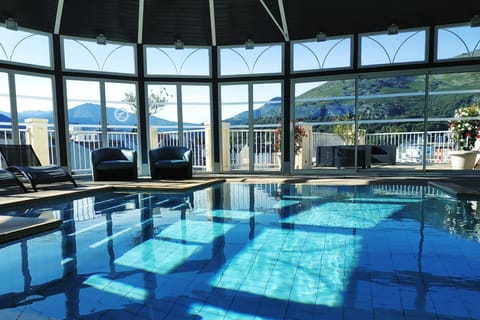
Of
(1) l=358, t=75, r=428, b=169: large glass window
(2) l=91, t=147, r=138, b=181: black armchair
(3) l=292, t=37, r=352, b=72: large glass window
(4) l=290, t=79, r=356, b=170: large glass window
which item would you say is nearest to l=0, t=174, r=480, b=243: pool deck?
(2) l=91, t=147, r=138, b=181: black armchair

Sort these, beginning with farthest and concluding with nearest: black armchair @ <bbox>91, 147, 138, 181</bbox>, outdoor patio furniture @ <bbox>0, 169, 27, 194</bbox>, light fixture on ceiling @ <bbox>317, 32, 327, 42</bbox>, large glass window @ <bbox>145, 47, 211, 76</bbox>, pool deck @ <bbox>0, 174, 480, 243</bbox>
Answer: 1. large glass window @ <bbox>145, 47, 211, 76</bbox>
2. light fixture on ceiling @ <bbox>317, 32, 327, 42</bbox>
3. black armchair @ <bbox>91, 147, 138, 181</bbox>
4. outdoor patio furniture @ <bbox>0, 169, 27, 194</bbox>
5. pool deck @ <bbox>0, 174, 480, 243</bbox>

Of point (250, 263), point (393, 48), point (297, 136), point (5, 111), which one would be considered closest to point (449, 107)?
point (393, 48)

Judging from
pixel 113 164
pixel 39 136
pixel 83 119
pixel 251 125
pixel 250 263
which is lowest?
pixel 250 263

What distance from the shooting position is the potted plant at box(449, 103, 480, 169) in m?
7.84

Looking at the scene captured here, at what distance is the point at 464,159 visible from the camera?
8.00m

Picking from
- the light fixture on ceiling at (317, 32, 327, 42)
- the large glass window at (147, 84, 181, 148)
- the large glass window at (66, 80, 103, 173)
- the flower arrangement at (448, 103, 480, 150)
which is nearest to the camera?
the light fixture on ceiling at (317, 32, 327, 42)

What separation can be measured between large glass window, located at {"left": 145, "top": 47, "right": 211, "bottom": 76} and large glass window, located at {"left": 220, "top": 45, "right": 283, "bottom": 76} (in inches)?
19.8

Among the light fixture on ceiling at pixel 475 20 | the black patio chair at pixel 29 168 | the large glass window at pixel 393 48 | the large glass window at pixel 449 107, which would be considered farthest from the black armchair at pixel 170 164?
the light fixture on ceiling at pixel 475 20

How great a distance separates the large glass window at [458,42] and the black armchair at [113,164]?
7.69 meters

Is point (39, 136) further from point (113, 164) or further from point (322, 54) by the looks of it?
point (322, 54)

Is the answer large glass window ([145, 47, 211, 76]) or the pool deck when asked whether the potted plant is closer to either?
the pool deck

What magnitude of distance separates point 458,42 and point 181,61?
6950mm

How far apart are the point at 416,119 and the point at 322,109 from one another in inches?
92.2

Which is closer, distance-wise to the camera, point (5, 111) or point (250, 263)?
point (250, 263)
